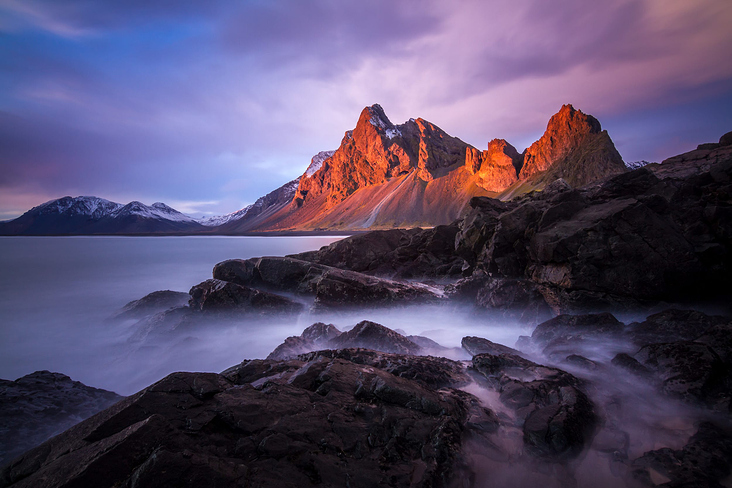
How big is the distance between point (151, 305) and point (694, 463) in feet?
53.8

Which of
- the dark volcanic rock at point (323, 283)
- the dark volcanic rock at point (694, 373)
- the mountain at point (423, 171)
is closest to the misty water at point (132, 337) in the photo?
the dark volcanic rock at point (323, 283)

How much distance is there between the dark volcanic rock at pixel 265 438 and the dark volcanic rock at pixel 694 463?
5.56ft

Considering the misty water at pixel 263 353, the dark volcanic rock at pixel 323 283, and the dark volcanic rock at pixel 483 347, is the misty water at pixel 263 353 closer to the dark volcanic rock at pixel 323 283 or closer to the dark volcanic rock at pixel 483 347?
the dark volcanic rock at pixel 483 347

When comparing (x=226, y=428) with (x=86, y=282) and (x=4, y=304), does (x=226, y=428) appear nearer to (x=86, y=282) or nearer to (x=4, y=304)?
(x=4, y=304)

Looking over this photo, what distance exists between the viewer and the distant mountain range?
243 ft

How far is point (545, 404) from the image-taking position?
12.9 feet

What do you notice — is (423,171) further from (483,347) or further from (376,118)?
(483,347)

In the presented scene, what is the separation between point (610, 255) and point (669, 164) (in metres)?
→ 19.7

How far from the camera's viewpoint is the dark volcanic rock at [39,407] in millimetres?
3850

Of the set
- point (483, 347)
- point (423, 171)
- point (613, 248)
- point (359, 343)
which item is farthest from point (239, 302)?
point (423, 171)

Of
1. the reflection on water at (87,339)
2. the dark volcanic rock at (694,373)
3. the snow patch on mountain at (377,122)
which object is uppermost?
the snow patch on mountain at (377,122)

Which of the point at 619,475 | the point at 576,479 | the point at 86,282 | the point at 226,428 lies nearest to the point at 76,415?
the point at 226,428

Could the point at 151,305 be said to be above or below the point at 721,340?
below

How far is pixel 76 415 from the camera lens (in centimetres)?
454
